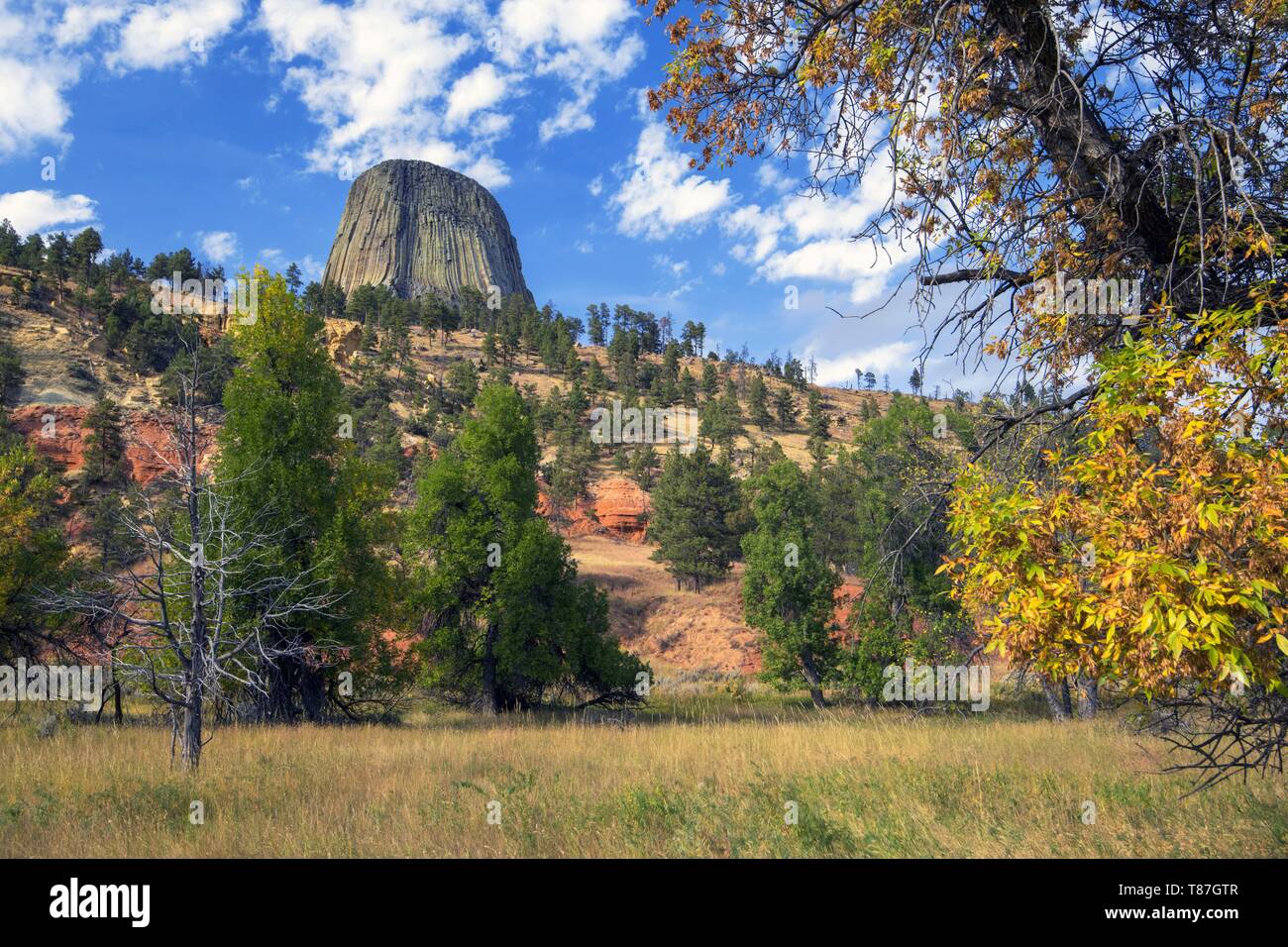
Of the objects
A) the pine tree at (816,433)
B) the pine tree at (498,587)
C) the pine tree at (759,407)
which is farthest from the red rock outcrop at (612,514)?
the pine tree at (498,587)

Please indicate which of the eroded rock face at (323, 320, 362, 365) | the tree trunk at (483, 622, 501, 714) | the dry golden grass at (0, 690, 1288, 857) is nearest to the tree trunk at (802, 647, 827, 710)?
the tree trunk at (483, 622, 501, 714)

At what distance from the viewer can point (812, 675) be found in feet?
83.4

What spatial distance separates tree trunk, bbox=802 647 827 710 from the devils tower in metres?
130

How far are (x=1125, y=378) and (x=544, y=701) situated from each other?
71.0ft

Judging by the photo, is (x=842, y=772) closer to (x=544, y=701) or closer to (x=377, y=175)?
(x=544, y=701)

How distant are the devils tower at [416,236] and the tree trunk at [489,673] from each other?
5220 inches

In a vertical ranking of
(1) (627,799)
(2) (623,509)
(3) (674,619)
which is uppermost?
(2) (623,509)

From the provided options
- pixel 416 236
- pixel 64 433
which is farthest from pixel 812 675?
pixel 416 236

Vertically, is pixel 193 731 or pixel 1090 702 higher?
pixel 193 731

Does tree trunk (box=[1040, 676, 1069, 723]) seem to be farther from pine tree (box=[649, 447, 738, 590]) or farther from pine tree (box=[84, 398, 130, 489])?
pine tree (box=[84, 398, 130, 489])

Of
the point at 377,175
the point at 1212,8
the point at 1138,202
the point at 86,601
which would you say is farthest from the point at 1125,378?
the point at 377,175

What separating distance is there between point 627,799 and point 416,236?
518 feet

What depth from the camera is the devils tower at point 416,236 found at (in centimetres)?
14625

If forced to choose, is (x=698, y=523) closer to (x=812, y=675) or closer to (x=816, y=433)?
(x=812, y=675)
